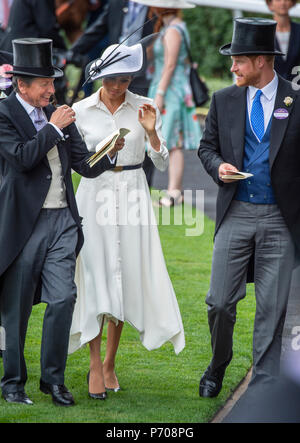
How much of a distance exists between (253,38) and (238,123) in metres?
0.48

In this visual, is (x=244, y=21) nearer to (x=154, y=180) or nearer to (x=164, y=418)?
(x=164, y=418)

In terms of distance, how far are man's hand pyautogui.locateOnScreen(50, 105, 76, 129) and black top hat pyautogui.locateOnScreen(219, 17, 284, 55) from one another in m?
0.97

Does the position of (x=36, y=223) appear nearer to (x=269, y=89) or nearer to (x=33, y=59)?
(x=33, y=59)

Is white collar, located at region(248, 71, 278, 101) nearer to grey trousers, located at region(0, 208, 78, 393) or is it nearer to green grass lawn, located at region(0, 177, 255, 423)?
grey trousers, located at region(0, 208, 78, 393)

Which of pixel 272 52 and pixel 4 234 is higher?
pixel 272 52

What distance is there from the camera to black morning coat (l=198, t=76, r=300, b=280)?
5.89 metres

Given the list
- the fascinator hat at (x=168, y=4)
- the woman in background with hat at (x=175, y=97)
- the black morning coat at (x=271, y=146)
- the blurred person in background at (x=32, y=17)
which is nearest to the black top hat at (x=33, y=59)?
the black morning coat at (x=271, y=146)

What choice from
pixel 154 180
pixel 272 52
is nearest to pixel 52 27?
pixel 154 180

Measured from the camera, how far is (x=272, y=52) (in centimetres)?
596

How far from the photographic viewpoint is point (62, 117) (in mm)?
5867

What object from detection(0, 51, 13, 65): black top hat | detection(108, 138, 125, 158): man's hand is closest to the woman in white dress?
detection(108, 138, 125, 158): man's hand

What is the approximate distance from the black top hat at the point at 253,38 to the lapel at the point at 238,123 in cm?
25

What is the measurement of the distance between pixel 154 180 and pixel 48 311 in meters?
7.99

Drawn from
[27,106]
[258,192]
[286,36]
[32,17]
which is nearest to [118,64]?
[27,106]
